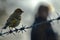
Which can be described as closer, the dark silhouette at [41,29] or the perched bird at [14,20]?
the perched bird at [14,20]

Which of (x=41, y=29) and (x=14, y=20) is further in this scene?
(x=41, y=29)

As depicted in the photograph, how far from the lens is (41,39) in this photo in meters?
8.77

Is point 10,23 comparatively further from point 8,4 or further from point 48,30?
point 8,4

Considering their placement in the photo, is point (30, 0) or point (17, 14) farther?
point (30, 0)

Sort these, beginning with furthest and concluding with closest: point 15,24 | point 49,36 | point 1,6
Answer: point 1,6
point 49,36
point 15,24

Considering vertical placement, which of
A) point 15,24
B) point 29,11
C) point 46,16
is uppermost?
point 29,11

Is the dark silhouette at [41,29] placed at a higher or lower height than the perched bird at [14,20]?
higher

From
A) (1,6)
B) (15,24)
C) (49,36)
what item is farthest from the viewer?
(1,6)

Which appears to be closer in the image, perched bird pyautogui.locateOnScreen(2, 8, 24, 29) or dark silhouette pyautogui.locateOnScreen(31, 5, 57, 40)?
perched bird pyautogui.locateOnScreen(2, 8, 24, 29)

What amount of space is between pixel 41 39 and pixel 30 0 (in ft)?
37.1

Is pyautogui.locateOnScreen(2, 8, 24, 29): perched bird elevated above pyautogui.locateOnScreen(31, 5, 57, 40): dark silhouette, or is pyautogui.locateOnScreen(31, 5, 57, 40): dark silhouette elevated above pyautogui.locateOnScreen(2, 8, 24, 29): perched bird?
pyautogui.locateOnScreen(31, 5, 57, 40): dark silhouette

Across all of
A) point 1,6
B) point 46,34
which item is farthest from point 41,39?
point 1,6

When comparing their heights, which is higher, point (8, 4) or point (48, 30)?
point (8, 4)

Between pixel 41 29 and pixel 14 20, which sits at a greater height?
pixel 41 29
